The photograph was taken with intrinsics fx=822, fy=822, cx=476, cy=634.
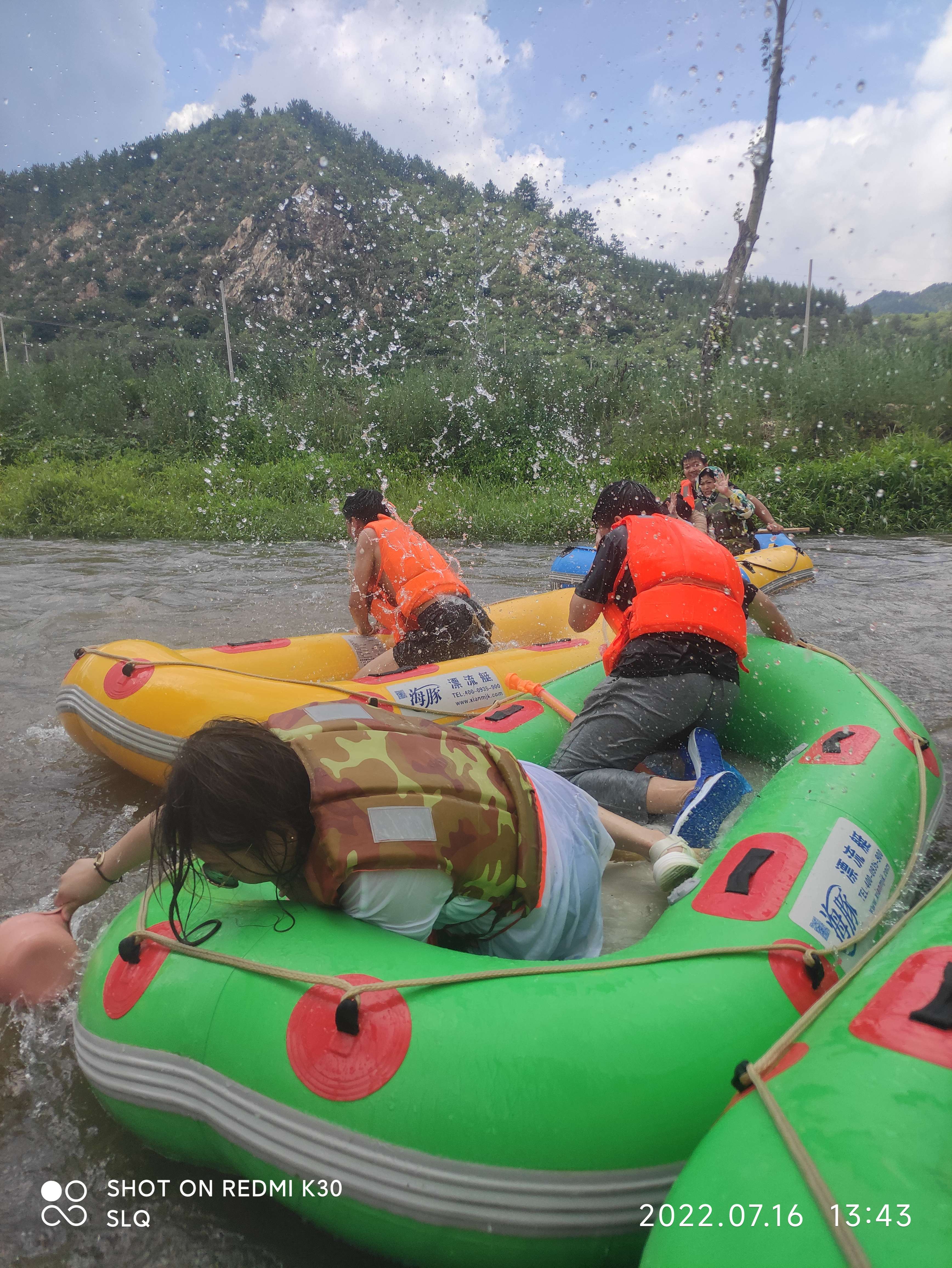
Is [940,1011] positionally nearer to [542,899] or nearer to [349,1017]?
[542,899]

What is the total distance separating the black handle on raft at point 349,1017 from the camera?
4.77 feet

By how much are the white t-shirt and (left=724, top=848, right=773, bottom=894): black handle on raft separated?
30 cm

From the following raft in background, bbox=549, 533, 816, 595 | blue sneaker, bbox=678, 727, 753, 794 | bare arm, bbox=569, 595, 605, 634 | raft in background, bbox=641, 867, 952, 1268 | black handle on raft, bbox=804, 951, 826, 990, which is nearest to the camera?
raft in background, bbox=641, 867, 952, 1268

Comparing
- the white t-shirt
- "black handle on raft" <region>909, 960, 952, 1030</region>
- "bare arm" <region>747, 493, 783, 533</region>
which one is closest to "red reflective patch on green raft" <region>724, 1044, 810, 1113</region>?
"black handle on raft" <region>909, 960, 952, 1030</region>

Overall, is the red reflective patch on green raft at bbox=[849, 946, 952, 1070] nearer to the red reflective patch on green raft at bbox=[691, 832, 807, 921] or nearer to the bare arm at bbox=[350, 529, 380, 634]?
the red reflective patch on green raft at bbox=[691, 832, 807, 921]

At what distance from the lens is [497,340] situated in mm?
17578

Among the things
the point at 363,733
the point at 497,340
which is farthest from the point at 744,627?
the point at 497,340

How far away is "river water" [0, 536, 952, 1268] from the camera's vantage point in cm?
160

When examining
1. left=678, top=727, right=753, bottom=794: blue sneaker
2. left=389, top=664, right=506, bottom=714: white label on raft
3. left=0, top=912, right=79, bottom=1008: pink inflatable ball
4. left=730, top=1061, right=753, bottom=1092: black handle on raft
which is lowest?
left=0, top=912, right=79, bottom=1008: pink inflatable ball

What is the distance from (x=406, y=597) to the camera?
441cm

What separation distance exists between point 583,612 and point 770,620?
2.86 feet

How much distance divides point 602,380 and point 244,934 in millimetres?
14803

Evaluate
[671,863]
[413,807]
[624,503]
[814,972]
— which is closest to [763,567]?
[624,503]

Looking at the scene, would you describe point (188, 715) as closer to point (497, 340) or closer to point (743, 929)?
point (743, 929)
